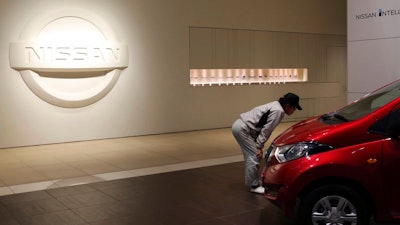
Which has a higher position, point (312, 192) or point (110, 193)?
point (312, 192)

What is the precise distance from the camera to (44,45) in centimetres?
1034

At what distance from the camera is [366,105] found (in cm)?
507

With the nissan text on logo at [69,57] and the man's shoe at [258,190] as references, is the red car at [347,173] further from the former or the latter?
the nissan text on logo at [69,57]

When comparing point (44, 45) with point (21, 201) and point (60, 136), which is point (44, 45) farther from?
point (21, 201)

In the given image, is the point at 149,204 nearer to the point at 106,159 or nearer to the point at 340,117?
the point at 340,117

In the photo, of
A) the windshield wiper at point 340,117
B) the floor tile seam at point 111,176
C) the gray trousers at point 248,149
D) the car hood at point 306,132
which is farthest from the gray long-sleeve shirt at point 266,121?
the floor tile seam at point 111,176

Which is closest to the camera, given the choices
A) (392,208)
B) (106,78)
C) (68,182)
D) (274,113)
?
(392,208)

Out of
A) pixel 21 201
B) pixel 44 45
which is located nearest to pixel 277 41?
pixel 44 45

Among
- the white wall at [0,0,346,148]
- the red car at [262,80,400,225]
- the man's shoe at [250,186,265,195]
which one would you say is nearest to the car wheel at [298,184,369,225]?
the red car at [262,80,400,225]

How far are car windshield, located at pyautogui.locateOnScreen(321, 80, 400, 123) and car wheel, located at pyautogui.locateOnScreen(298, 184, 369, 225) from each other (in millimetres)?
754

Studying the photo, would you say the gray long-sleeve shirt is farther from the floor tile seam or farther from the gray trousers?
the floor tile seam

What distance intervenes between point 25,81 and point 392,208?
8329 mm

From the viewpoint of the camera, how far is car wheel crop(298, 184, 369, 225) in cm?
430

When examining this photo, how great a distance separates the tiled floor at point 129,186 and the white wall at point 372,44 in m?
2.61
